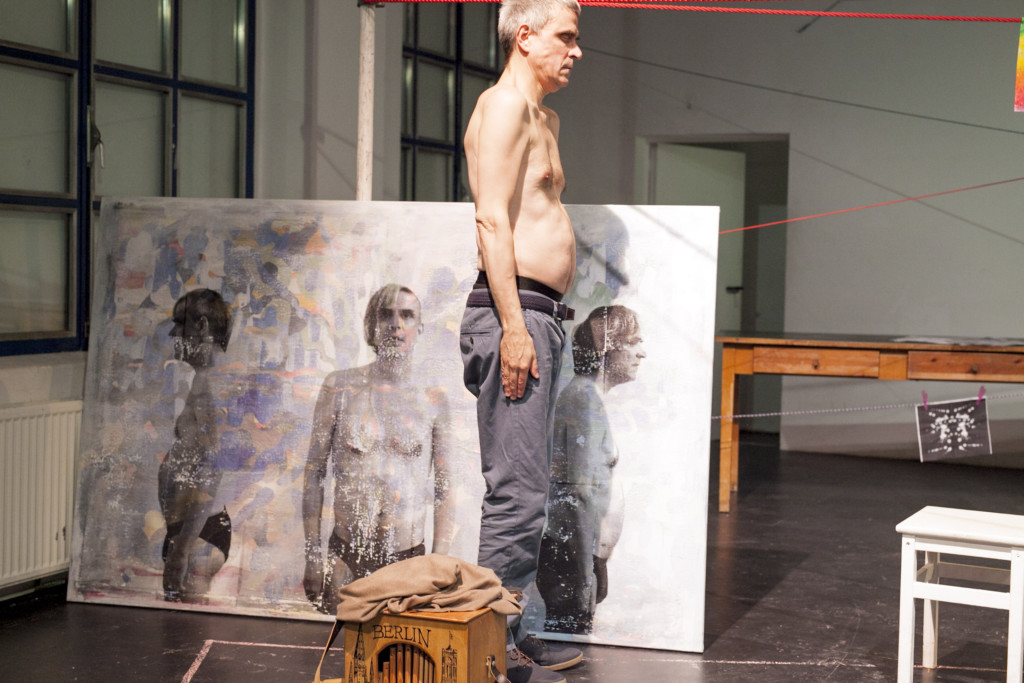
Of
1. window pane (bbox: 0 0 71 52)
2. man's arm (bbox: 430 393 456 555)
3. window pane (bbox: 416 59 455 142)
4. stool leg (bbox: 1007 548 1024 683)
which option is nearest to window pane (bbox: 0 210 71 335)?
window pane (bbox: 0 0 71 52)

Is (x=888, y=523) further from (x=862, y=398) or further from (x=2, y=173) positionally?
(x=2, y=173)

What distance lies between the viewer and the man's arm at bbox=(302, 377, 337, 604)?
10.8ft

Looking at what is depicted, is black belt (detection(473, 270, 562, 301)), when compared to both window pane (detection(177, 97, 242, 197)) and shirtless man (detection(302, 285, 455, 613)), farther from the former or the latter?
window pane (detection(177, 97, 242, 197))

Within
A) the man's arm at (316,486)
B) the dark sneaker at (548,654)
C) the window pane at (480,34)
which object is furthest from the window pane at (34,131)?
the window pane at (480,34)

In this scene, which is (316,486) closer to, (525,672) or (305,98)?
(525,672)

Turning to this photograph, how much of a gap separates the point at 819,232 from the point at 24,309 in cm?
505

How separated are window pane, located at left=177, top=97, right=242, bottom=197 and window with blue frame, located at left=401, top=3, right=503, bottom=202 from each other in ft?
5.33

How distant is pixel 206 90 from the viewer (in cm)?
461

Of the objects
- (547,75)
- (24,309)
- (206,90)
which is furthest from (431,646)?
(206,90)

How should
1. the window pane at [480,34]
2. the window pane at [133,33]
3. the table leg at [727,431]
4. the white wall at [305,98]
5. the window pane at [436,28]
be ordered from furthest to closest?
1. the window pane at [480,34]
2. the window pane at [436,28]
3. the table leg at [727,431]
4. the white wall at [305,98]
5. the window pane at [133,33]

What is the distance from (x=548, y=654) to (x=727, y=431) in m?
2.53

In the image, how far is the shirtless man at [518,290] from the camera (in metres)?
2.62

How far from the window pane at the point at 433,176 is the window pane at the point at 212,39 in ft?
5.91

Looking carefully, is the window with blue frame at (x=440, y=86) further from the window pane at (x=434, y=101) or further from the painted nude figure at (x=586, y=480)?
the painted nude figure at (x=586, y=480)
